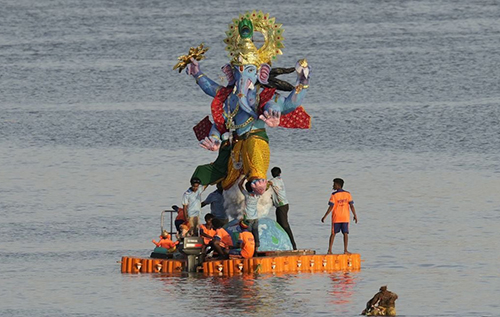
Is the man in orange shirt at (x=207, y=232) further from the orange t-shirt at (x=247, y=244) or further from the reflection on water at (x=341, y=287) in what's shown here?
the reflection on water at (x=341, y=287)

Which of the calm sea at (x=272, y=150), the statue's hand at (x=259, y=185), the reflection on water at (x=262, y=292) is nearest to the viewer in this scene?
the reflection on water at (x=262, y=292)

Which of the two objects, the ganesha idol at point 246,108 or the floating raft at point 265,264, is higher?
the ganesha idol at point 246,108

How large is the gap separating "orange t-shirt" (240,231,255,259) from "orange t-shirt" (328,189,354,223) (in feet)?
6.77

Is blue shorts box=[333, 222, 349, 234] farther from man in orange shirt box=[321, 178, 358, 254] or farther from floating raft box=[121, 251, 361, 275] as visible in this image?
floating raft box=[121, 251, 361, 275]

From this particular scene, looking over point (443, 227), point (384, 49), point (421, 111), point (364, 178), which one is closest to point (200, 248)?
point (443, 227)

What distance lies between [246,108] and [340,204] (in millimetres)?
2553

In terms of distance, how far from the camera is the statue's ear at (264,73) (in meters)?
32.0

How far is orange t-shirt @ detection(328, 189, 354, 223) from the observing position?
32.3 metres

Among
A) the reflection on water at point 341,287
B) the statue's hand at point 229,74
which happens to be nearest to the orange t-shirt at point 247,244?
the reflection on water at point 341,287

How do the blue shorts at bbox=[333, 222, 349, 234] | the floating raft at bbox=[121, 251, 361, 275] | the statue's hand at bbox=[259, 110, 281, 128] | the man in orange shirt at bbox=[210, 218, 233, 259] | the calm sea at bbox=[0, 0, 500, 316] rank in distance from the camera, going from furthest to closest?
the blue shorts at bbox=[333, 222, 349, 234] → the statue's hand at bbox=[259, 110, 281, 128] → the man in orange shirt at bbox=[210, 218, 233, 259] → the floating raft at bbox=[121, 251, 361, 275] → the calm sea at bbox=[0, 0, 500, 316]

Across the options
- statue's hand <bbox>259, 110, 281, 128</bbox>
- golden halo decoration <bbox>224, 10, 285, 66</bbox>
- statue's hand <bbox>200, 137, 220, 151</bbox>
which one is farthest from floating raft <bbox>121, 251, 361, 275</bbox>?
golden halo decoration <bbox>224, 10, 285, 66</bbox>

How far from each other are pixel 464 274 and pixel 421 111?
30.2 meters

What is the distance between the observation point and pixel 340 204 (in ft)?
106

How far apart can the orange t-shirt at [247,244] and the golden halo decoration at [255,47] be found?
3.36 meters
